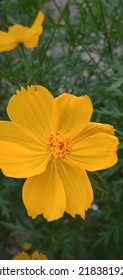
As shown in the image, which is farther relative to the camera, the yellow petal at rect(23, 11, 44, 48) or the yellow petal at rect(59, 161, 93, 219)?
the yellow petal at rect(23, 11, 44, 48)

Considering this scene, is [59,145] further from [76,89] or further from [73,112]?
[76,89]

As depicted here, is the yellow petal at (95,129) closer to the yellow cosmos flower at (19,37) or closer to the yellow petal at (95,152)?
the yellow petal at (95,152)

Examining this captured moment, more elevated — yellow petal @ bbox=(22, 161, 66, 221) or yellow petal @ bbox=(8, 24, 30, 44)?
yellow petal @ bbox=(8, 24, 30, 44)

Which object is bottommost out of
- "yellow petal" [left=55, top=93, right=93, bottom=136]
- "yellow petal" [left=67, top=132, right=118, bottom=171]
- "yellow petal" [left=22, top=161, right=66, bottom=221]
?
"yellow petal" [left=22, top=161, right=66, bottom=221]

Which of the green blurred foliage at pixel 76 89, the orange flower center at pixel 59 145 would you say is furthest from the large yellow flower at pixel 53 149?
the green blurred foliage at pixel 76 89

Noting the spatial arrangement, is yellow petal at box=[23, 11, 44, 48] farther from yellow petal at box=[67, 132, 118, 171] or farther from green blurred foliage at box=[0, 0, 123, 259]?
yellow petal at box=[67, 132, 118, 171]

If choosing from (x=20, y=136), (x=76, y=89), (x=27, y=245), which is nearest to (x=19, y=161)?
(x=20, y=136)

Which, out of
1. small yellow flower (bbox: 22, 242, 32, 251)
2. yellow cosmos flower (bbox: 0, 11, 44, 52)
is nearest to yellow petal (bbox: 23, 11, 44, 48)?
yellow cosmos flower (bbox: 0, 11, 44, 52)
